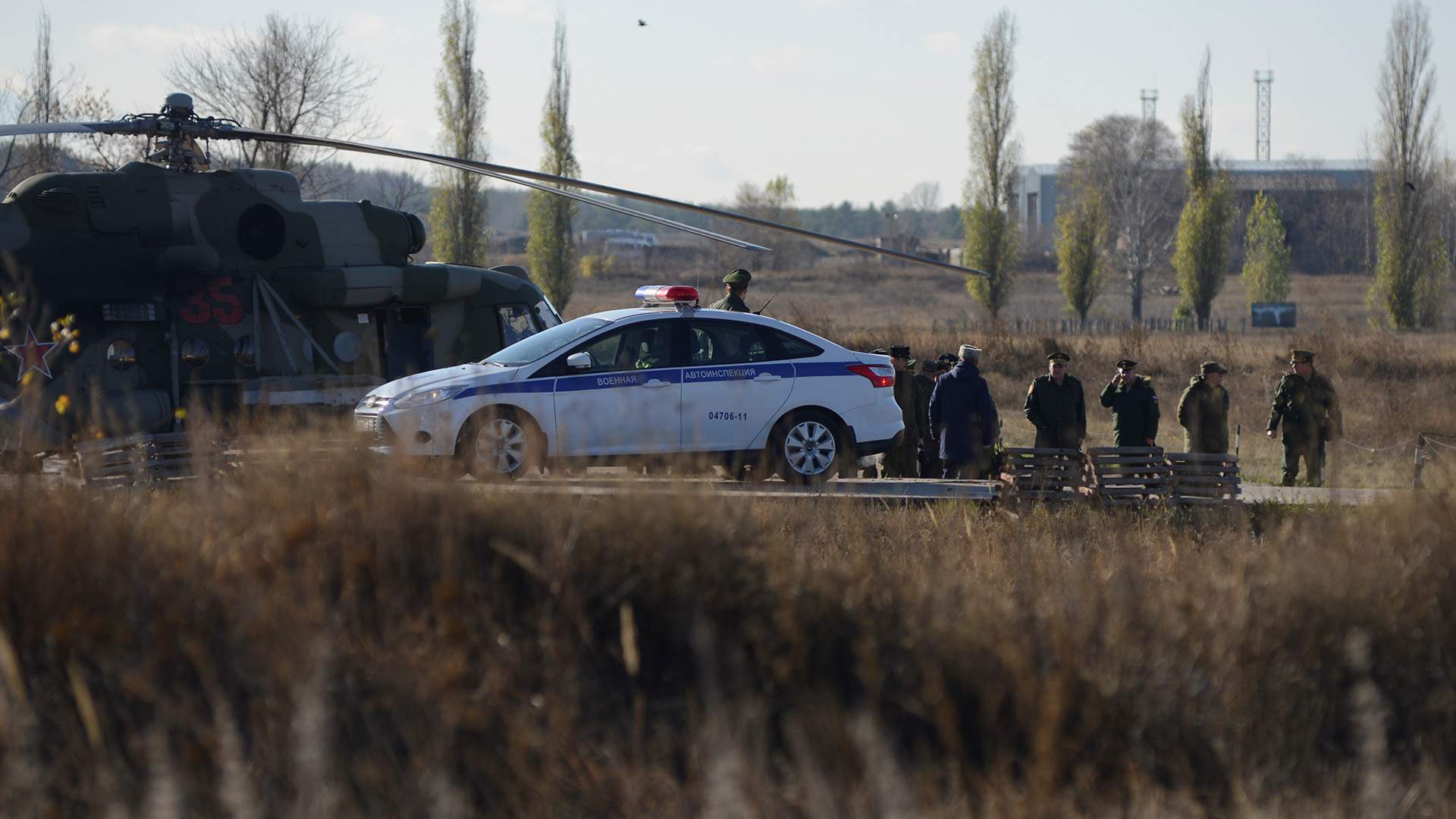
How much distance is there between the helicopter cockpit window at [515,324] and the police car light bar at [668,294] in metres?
3.38

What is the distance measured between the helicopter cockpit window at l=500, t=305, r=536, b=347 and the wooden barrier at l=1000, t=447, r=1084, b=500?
20.5ft

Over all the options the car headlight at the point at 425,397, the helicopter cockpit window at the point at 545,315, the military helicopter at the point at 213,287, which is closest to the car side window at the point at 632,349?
the car headlight at the point at 425,397

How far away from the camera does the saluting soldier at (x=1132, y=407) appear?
13781 millimetres

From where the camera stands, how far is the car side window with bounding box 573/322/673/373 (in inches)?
450

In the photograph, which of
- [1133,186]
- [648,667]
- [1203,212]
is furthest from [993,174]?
[648,667]

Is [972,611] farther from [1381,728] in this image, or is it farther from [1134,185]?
[1134,185]

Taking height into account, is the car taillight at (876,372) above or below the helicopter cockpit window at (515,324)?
below

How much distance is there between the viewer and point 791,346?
11930 mm

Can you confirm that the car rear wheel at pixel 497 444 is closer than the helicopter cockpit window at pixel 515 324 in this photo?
Yes

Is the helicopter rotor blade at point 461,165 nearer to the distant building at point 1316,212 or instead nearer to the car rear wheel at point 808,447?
the car rear wheel at point 808,447

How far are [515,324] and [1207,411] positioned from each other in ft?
25.0

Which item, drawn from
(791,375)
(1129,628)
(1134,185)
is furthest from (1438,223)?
(1129,628)

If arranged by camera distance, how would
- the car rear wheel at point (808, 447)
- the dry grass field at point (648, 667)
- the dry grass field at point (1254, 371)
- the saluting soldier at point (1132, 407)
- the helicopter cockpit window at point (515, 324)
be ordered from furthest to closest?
the dry grass field at point (1254, 371)
the helicopter cockpit window at point (515, 324)
the saluting soldier at point (1132, 407)
the car rear wheel at point (808, 447)
the dry grass field at point (648, 667)

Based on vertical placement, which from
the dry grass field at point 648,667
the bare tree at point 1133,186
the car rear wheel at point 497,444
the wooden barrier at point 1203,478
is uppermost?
the bare tree at point 1133,186
